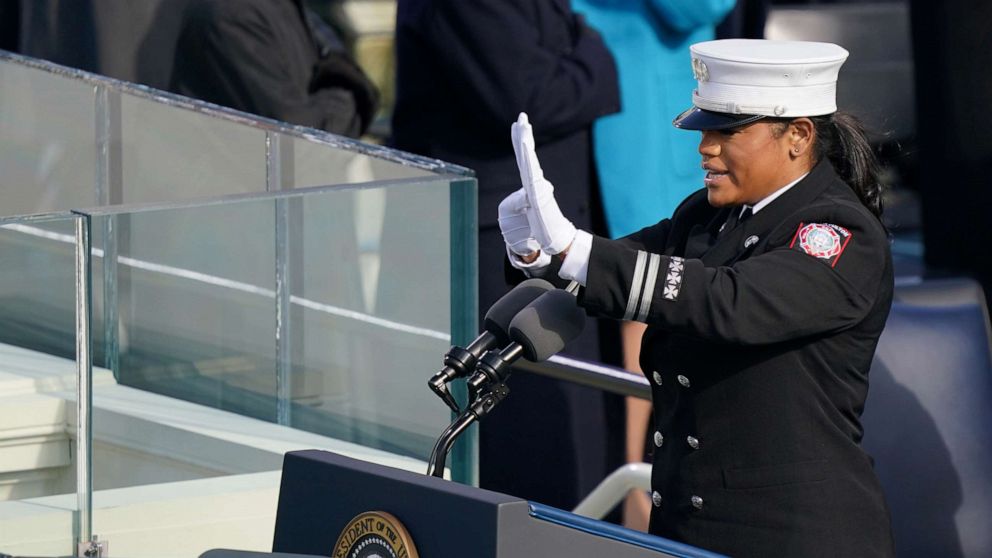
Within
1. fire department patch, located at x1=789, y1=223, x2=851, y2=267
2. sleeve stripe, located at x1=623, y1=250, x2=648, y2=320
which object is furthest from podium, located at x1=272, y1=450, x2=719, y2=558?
fire department patch, located at x1=789, y1=223, x2=851, y2=267

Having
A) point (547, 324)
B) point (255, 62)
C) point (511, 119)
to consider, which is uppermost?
point (255, 62)

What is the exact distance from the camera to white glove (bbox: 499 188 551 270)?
2.36 meters

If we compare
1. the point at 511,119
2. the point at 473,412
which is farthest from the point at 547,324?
the point at 511,119

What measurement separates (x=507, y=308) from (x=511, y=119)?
1667 mm

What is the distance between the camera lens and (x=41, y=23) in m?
4.73

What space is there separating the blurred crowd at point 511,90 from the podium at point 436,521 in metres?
1.74

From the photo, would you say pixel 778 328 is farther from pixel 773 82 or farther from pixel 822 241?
pixel 773 82

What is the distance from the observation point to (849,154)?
8.12 feet

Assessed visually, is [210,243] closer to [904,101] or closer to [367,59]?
[904,101]

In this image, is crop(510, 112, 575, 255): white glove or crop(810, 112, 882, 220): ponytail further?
crop(810, 112, 882, 220): ponytail

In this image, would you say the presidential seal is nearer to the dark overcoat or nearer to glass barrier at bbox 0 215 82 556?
the dark overcoat

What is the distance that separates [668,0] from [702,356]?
1.75 meters

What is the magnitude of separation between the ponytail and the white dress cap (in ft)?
0.14

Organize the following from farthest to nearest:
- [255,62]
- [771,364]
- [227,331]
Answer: [255,62] < [227,331] < [771,364]
